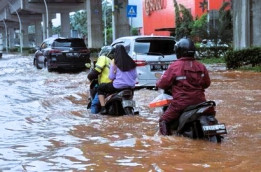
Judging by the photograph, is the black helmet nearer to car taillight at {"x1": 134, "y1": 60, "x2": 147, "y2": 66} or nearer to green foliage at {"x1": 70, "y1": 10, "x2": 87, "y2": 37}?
car taillight at {"x1": 134, "y1": 60, "x2": 147, "y2": 66}

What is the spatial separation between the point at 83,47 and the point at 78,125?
14758 mm

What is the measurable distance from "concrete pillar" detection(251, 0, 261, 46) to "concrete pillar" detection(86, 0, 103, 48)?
68.8ft

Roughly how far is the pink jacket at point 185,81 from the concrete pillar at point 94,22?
35.4m

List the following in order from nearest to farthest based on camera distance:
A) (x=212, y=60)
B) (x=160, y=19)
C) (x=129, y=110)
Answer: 1. (x=129, y=110)
2. (x=212, y=60)
3. (x=160, y=19)

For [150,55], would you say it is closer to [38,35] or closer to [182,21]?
[182,21]

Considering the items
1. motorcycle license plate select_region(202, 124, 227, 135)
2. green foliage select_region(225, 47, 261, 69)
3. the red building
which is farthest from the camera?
the red building

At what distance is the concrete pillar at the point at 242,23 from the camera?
873 inches

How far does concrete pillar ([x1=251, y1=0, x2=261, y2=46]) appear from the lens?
71.5 feet

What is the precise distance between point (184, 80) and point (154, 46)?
265 inches

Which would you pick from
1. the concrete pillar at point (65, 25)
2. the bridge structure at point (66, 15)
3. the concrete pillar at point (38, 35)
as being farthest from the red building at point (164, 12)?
the concrete pillar at point (38, 35)

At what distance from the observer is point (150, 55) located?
12.5 metres

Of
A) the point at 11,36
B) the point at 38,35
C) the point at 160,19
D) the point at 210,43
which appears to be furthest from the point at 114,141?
the point at 11,36

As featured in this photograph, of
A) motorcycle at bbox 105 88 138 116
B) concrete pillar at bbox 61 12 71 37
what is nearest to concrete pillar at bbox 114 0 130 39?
concrete pillar at bbox 61 12 71 37

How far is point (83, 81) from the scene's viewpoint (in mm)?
17484
